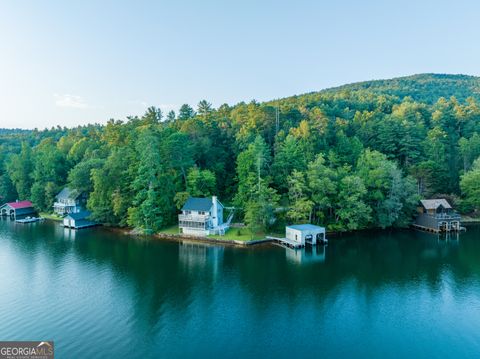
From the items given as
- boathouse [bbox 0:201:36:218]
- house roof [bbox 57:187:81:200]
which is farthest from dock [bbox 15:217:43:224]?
house roof [bbox 57:187:81:200]

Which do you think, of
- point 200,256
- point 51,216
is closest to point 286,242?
point 200,256

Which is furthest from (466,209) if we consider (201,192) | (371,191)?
(201,192)

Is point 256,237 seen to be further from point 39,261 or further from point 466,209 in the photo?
point 466,209

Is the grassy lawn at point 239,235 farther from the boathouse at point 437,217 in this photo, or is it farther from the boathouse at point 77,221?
the boathouse at point 437,217

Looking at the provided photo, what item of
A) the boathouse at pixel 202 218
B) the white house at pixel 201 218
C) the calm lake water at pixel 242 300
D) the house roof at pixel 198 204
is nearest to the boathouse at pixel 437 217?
the calm lake water at pixel 242 300

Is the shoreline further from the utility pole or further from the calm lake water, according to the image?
the utility pole

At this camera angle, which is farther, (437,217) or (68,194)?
(68,194)

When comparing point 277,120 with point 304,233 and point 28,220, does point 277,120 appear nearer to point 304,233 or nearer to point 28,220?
point 304,233
